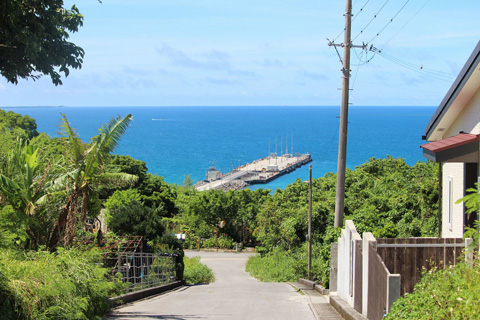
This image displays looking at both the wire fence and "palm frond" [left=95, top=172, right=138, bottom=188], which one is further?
the wire fence

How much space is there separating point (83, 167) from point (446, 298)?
30.2ft

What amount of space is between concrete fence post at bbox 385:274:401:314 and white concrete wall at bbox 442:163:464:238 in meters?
3.89

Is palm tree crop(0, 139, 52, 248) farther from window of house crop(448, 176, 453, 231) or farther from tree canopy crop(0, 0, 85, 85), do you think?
window of house crop(448, 176, 453, 231)

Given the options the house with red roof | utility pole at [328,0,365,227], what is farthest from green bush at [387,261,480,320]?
utility pole at [328,0,365,227]

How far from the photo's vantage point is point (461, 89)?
10547 mm

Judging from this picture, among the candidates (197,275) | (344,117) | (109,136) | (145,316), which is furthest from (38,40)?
(197,275)

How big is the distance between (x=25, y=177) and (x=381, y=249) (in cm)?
823

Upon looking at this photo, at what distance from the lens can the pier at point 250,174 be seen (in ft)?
376

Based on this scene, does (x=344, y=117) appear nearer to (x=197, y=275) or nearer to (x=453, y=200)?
(x=453, y=200)

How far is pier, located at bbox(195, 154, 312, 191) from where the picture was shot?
114 m

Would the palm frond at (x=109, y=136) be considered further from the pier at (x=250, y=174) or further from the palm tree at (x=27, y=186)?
the pier at (x=250, y=174)

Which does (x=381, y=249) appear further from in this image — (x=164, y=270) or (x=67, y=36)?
(x=164, y=270)

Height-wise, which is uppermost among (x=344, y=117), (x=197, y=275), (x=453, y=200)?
(x=344, y=117)

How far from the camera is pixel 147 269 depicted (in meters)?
18.5
